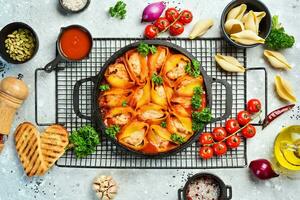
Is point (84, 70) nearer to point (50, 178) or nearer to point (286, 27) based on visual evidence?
point (50, 178)

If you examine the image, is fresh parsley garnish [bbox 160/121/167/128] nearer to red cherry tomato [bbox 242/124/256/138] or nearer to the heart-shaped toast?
red cherry tomato [bbox 242/124/256/138]

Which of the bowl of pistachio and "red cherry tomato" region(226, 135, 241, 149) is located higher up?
the bowl of pistachio

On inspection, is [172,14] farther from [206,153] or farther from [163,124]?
[206,153]

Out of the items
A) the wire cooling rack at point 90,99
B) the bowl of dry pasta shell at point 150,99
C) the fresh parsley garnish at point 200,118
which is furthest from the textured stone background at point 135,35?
the fresh parsley garnish at point 200,118

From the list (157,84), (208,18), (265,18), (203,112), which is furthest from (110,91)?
(265,18)

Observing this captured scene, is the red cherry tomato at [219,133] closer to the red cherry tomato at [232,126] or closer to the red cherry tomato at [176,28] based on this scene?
the red cherry tomato at [232,126]

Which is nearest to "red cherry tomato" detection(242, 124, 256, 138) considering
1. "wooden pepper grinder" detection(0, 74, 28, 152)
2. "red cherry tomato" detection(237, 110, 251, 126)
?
A: "red cherry tomato" detection(237, 110, 251, 126)

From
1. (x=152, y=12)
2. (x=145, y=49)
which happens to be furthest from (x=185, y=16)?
(x=145, y=49)
